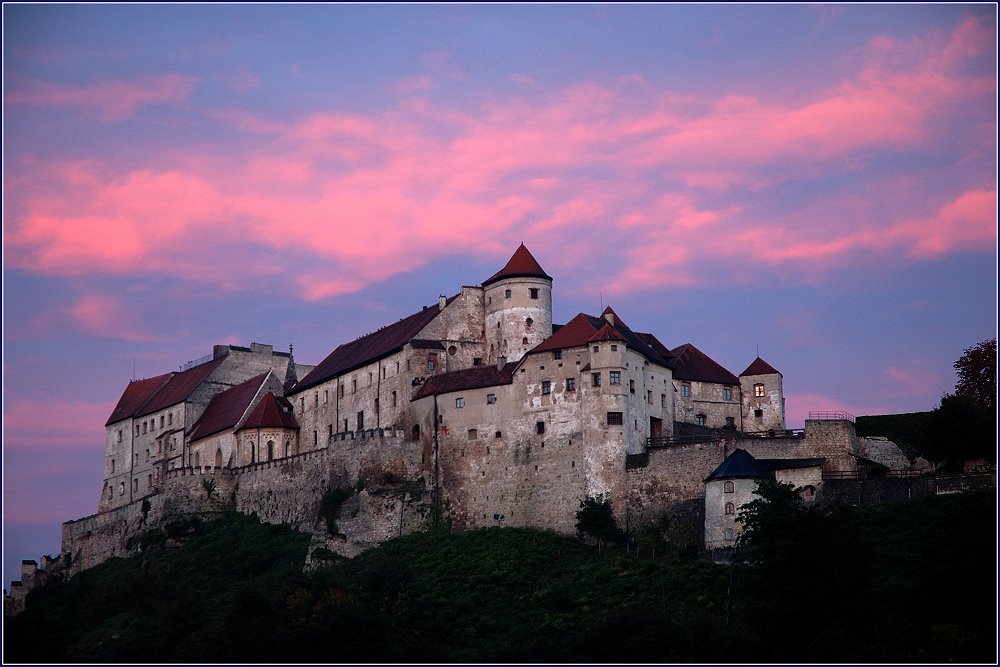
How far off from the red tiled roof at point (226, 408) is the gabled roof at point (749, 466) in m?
40.2

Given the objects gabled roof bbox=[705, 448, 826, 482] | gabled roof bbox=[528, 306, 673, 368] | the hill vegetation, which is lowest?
the hill vegetation

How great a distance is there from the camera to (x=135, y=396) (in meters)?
133

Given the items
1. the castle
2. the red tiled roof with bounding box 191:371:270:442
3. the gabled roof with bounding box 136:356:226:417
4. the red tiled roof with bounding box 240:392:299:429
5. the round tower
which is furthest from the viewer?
the gabled roof with bounding box 136:356:226:417

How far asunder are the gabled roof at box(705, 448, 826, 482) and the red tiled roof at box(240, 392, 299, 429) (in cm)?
3568

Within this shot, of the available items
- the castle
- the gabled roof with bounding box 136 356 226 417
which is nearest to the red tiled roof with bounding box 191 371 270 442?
the castle

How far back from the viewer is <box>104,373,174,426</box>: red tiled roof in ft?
428

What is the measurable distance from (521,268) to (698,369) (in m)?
12.4

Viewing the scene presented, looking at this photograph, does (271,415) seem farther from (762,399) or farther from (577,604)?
(577,604)

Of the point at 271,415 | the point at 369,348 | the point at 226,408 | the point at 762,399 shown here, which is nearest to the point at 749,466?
the point at 762,399

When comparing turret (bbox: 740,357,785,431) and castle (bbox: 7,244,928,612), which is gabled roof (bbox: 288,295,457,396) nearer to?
castle (bbox: 7,244,928,612)

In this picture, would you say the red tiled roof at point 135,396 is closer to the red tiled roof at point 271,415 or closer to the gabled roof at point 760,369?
the red tiled roof at point 271,415

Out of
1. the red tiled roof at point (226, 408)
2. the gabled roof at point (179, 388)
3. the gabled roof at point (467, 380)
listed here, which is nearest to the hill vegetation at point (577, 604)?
the gabled roof at point (467, 380)

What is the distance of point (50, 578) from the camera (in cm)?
11638

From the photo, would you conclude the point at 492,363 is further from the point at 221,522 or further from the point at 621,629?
the point at 621,629
